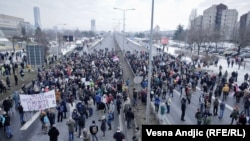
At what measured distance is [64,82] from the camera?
1805cm

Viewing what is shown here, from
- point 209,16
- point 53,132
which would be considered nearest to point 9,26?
point 209,16

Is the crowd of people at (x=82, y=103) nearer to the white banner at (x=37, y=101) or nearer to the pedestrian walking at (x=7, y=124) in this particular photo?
the pedestrian walking at (x=7, y=124)

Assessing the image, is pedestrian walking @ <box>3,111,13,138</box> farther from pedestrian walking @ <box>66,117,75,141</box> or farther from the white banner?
pedestrian walking @ <box>66,117,75,141</box>

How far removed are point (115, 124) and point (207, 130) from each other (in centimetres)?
850

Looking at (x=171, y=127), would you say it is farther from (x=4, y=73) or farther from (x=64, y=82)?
(x=4, y=73)

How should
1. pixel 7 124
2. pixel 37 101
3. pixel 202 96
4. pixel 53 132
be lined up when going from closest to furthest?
pixel 53 132 → pixel 7 124 → pixel 37 101 → pixel 202 96

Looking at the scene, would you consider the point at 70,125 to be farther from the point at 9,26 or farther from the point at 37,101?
the point at 9,26

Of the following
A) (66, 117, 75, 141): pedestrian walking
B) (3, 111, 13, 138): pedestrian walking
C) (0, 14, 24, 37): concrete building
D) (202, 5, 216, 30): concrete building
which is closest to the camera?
(66, 117, 75, 141): pedestrian walking

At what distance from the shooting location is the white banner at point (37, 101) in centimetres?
1230

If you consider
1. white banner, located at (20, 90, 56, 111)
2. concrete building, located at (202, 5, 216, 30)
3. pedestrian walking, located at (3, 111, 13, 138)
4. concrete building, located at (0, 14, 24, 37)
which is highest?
concrete building, located at (202, 5, 216, 30)

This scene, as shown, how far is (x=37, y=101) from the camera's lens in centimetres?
1245

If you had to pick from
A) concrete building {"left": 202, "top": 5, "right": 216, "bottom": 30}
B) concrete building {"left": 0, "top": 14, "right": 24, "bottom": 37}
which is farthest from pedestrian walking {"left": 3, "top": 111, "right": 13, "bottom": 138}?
concrete building {"left": 202, "top": 5, "right": 216, "bottom": 30}

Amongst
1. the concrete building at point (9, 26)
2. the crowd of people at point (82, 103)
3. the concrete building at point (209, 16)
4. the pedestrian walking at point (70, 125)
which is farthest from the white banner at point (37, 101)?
the concrete building at point (209, 16)

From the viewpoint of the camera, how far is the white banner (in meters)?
12.3
